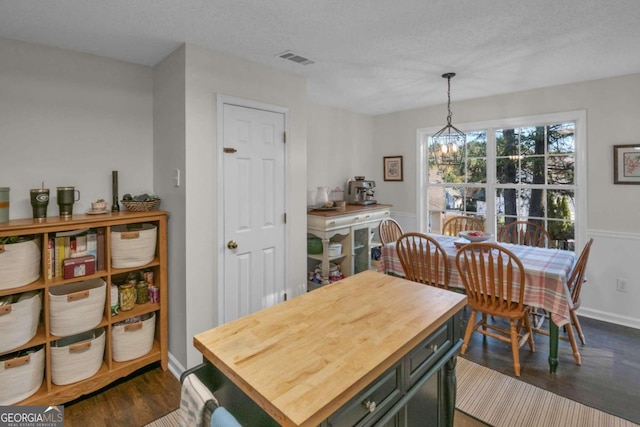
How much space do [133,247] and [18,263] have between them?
61cm

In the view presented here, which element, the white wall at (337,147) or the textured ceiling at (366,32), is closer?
the textured ceiling at (366,32)

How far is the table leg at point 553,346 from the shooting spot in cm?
241

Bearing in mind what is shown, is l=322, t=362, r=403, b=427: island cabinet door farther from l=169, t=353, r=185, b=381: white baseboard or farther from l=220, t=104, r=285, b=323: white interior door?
l=169, t=353, r=185, b=381: white baseboard

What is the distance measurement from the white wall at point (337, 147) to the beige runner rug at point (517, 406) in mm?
2705

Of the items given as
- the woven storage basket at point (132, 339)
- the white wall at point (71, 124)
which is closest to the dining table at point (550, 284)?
the woven storage basket at point (132, 339)

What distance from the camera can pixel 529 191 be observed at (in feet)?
12.7

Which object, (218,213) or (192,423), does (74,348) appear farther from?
(192,423)

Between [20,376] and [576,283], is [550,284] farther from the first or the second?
[20,376]

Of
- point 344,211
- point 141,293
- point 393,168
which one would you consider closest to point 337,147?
point 393,168

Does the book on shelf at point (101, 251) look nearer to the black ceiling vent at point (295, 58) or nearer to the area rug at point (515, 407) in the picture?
the area rug at point (515, 407)

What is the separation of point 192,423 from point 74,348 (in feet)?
5.96

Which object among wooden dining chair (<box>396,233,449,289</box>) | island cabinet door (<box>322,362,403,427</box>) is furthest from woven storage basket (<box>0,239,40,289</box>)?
wooden dining chair (<box>396,233,449,289</box>)

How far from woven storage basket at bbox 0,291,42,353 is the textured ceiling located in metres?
1.69

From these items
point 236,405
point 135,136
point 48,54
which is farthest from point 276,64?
point 236,405
